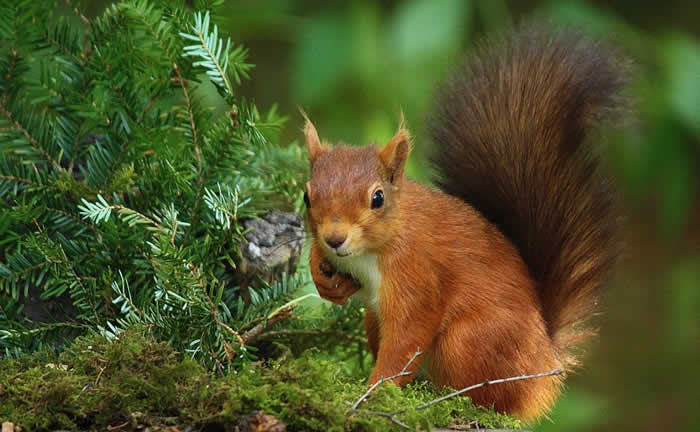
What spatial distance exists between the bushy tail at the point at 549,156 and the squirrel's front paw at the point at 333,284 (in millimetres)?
338

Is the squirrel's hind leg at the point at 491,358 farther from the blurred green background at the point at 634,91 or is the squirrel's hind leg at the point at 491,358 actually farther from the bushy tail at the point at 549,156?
the blurred green background at the point at 634,91

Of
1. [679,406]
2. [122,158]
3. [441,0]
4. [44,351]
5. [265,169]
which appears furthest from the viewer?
[679,406]

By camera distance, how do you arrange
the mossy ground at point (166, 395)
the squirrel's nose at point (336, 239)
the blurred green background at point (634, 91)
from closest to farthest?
1. the mossy ground at point (166, 395)
2. the squirrel's nose at point (336, 239)
3. the blurred green background at point (634, 91)

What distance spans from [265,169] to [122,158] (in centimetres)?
39

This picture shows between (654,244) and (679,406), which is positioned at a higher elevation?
(654,244)

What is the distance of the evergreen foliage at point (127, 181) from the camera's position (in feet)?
4.63

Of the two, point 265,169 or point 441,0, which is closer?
point 265,169

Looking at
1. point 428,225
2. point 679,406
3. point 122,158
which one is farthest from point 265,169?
point 679,406

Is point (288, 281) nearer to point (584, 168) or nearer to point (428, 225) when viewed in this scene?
point (428, 225)

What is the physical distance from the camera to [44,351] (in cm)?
135

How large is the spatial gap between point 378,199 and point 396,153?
4.2 inches

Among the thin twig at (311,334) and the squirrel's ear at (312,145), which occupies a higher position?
the squirrel's ear at (312,145)

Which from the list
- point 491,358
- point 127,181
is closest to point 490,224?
point 491,358

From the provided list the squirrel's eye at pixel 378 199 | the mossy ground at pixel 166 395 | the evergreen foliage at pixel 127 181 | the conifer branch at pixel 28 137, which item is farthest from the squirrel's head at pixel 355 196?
the conifer branch at pixel 28 137
